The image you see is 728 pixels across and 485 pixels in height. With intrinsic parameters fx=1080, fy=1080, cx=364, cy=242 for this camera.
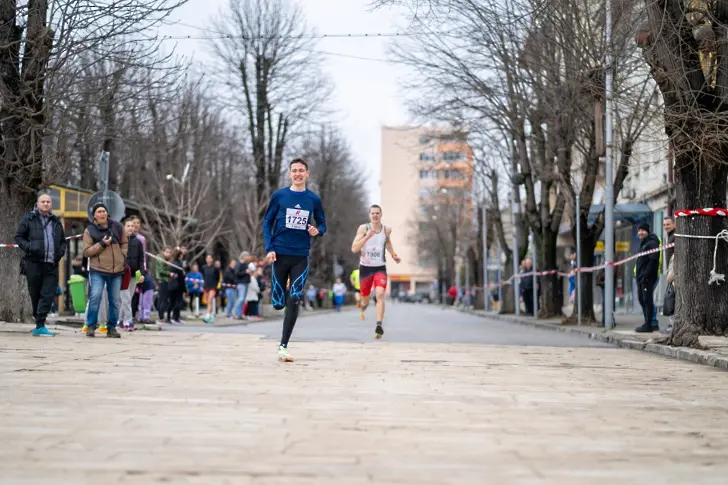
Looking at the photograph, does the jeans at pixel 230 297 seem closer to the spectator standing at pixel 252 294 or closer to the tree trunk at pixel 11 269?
the spectator standing at pixel 252 294

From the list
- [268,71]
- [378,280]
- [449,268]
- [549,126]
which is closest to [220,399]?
[378,280]

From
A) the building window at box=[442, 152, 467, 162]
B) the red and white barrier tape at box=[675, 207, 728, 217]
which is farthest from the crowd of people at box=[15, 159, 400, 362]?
the building window at box=[442, 152, 467, 162]

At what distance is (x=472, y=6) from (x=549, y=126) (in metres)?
4.68

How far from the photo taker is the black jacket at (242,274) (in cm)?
2956

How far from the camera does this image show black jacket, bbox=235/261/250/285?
29562 millimetres

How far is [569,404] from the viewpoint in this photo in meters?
7.70

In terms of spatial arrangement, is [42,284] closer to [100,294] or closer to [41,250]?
[41,250]

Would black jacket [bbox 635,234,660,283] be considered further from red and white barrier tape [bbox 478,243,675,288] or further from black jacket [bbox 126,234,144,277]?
black jacket [bbox 126,234,144,277]

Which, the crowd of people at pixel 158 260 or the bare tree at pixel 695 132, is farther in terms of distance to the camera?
the bare tree at pixel 695 132

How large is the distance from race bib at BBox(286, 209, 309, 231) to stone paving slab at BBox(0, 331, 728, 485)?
1435mm

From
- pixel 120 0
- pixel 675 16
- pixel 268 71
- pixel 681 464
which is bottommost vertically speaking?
pixel 681 464

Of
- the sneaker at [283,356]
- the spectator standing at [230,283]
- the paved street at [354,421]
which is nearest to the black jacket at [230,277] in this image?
the spectator standing at [230,283]

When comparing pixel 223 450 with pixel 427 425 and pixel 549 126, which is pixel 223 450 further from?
pixel 549 126

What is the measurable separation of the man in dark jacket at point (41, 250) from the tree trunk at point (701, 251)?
881 cm
